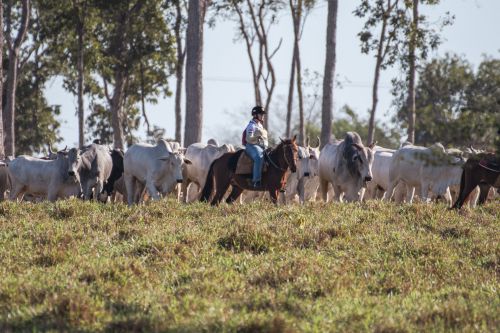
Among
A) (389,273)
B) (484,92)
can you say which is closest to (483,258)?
(389,273)

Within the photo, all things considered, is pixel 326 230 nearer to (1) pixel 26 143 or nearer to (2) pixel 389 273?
(2) pixel 389 273

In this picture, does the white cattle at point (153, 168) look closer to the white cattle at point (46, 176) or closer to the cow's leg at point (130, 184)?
the cow's leg at point (130, 184)

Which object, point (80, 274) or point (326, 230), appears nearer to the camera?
point (80, 274)

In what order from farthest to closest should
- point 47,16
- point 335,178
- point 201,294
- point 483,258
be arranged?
point 47,16, point 335,178, point 483,258, point 201,294

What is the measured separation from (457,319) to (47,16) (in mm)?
40839

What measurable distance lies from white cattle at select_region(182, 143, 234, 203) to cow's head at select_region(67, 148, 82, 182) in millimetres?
3035

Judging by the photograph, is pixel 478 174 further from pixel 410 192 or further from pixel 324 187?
pixel 324 187

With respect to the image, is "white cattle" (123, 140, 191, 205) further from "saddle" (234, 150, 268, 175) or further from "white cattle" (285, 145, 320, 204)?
"white cattle" (285, 145, 320, 204)

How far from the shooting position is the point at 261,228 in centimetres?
1673

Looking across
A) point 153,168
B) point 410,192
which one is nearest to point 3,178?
point 153,168

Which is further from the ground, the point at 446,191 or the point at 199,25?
the point at 199,25

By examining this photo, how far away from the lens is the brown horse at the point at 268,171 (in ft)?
75.4

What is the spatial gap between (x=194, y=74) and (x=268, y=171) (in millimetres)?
9727

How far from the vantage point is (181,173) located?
25.5 meters
